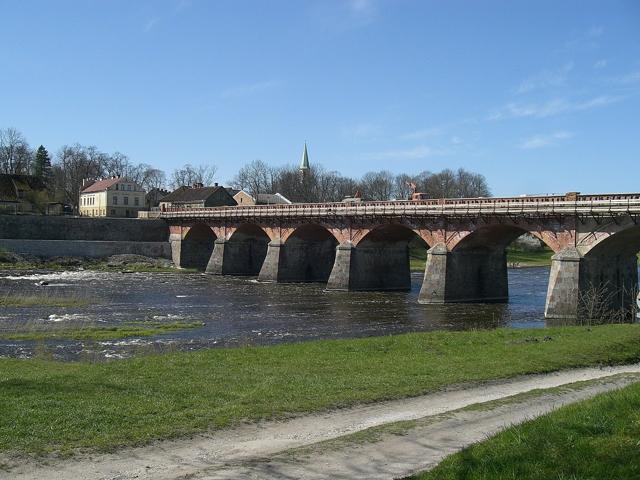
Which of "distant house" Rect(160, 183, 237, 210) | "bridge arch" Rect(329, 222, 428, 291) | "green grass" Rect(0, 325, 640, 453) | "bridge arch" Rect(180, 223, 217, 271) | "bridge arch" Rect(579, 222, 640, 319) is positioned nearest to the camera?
"green grass" Rect(0, 325, 640, 453)

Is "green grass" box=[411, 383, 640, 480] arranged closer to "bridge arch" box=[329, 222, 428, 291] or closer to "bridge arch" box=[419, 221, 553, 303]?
"bridge arch" box=[419, 221, 553, 303]

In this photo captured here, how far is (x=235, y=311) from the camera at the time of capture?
150ft

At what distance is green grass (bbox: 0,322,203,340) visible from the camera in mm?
31984

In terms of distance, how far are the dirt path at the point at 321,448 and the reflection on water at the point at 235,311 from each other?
16.1 meters

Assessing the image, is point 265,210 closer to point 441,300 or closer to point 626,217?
point 441,300

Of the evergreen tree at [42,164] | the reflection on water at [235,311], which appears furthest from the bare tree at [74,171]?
the reflection on water at [235,311]

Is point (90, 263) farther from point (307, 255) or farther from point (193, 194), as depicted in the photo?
point (193, 194)

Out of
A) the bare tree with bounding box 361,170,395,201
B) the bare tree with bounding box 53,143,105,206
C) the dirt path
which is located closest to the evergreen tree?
the bare tree with bounding box 53,143,105,206

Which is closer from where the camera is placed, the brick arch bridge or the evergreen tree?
the brick arch bridge

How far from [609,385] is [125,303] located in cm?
3738

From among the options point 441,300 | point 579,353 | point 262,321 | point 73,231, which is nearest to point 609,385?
point 579,353

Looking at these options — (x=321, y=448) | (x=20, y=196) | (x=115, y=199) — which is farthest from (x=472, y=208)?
(x=20, y=196)

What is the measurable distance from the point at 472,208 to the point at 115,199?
2977 inches

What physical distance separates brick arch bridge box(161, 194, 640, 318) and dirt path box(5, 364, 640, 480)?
93.9 feet
